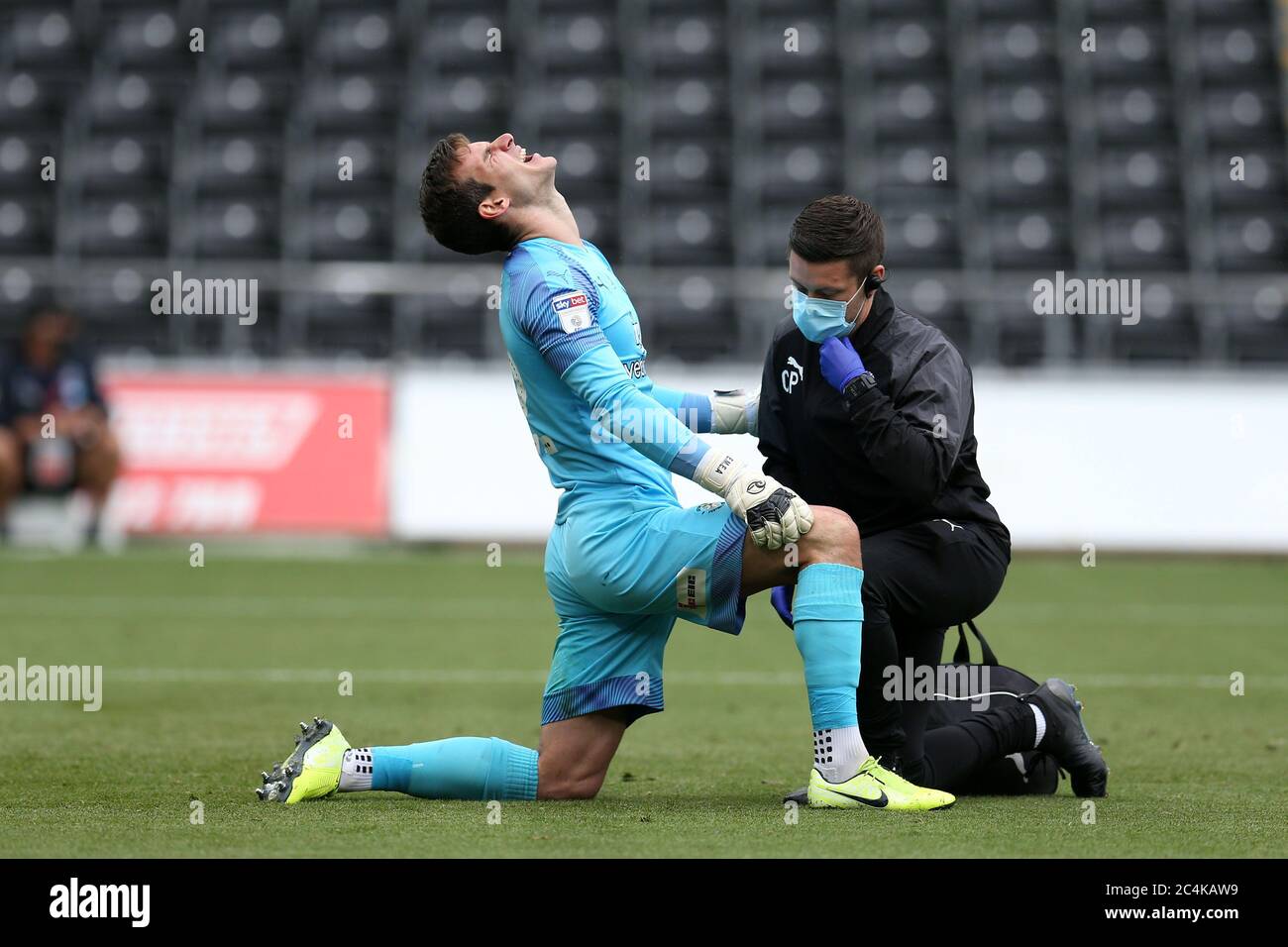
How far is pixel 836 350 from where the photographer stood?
15.2ft

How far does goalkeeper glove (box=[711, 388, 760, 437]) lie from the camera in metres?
5.15

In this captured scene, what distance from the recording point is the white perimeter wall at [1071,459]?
46.5 ft

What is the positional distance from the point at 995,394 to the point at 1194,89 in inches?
242

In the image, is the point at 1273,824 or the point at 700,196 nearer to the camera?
the point at 1273,824

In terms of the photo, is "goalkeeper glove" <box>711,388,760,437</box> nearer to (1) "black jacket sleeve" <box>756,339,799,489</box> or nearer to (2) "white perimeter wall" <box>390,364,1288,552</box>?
(1) "black jacket sleeve" <box>756,339,799,489</box>

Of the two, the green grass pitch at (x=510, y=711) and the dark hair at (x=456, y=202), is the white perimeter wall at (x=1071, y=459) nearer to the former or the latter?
the green grass pitch at (x=510, y=711)

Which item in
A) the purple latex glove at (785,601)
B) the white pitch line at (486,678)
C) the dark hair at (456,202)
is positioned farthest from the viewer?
the white pitch line at (486,678)

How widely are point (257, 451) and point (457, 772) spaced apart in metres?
9.85

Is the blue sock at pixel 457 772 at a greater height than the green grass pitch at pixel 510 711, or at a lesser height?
greater

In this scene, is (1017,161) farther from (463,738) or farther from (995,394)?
(463,738)

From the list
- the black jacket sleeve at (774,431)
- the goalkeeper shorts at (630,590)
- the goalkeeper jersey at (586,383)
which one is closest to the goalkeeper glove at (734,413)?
the black jacket sleeve at (774,431)

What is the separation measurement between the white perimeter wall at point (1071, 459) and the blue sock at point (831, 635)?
968cm

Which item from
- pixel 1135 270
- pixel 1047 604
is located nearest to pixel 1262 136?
pixel 1135 270

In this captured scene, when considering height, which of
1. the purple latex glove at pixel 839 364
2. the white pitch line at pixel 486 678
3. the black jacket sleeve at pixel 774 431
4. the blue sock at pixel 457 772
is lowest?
the white pitch line at pixel 486 678
